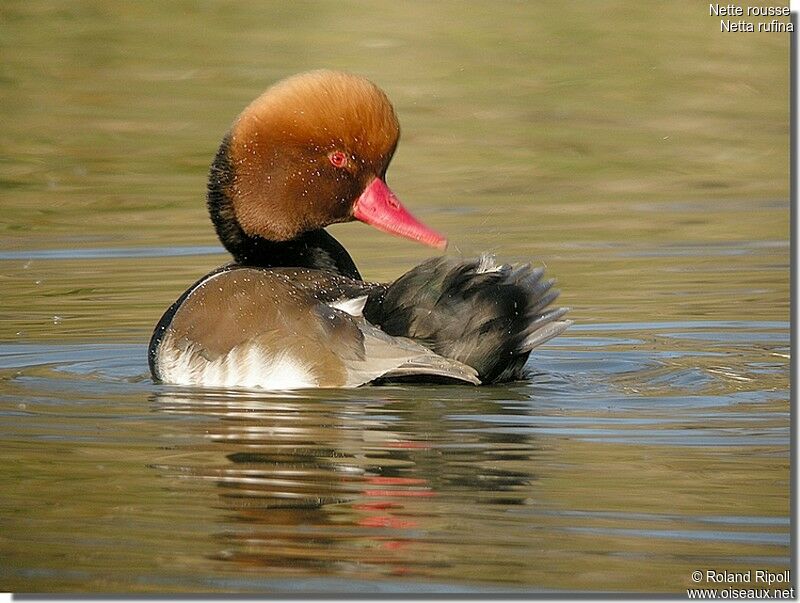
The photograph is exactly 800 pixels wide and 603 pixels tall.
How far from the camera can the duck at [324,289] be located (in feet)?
22.0

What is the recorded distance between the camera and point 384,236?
11.4 meters

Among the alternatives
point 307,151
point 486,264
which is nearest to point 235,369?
point 307,151

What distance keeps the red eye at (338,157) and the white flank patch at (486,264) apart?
3.03 feet

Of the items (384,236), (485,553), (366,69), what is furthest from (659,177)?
(485,553)

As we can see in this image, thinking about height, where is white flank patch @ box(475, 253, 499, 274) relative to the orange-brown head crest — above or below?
below

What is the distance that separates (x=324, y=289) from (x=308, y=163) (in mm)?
621

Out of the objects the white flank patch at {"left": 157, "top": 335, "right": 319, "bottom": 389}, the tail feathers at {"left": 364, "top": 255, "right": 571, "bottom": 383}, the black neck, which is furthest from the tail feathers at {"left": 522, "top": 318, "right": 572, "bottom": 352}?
the black neck

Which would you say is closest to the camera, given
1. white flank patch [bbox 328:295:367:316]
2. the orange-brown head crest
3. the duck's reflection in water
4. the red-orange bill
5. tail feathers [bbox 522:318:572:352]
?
the duck's reflection in water

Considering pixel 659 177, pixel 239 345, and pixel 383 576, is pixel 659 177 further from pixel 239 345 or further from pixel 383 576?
pixel 383 576

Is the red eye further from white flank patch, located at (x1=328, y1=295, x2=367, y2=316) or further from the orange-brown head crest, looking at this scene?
white flank patch, located at (x1=328, y1=295, x2=367, y2=316)

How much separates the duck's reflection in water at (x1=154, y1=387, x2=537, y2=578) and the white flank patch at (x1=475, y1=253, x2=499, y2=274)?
51 centimetres

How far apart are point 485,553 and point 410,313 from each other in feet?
5.66

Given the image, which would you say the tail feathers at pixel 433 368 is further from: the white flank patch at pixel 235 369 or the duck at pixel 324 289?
the white flank patch at pixel 235 369

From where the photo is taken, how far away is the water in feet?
17.4
